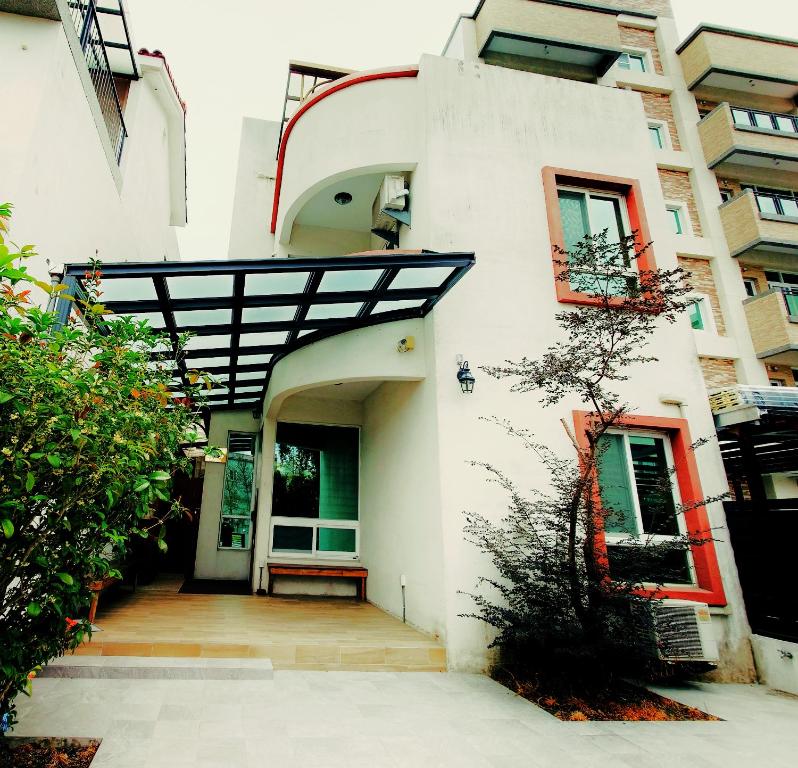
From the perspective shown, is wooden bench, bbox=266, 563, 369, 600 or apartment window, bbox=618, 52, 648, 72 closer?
wooden bench, bbox=266, 563, 369, 600

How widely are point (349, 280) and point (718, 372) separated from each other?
10.6 metres

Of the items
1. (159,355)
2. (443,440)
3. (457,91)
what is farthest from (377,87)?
(159,355)

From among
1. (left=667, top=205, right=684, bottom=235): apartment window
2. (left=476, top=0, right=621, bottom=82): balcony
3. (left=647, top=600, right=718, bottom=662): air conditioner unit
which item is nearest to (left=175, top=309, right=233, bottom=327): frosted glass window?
(left=647, top=600, right=718, bottom=662): air conditioner unit

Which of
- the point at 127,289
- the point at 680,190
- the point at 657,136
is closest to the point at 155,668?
the point at 127,289

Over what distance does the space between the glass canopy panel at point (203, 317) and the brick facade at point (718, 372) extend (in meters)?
11.1

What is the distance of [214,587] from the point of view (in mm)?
8789

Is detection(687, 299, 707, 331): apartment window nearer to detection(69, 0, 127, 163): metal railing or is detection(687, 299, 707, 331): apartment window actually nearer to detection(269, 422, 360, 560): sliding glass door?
detection(269, 422, 360, 560): sliding glass door

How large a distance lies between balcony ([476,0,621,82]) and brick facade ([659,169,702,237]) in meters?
3.58

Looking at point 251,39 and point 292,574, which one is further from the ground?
point 251,39

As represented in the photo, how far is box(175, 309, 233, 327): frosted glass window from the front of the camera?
5.67 meters

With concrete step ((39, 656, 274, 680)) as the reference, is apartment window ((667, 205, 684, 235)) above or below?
above

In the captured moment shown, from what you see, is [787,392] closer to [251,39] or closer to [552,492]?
[552,492]

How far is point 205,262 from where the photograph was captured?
4613mm

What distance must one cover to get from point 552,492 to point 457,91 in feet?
18.9
